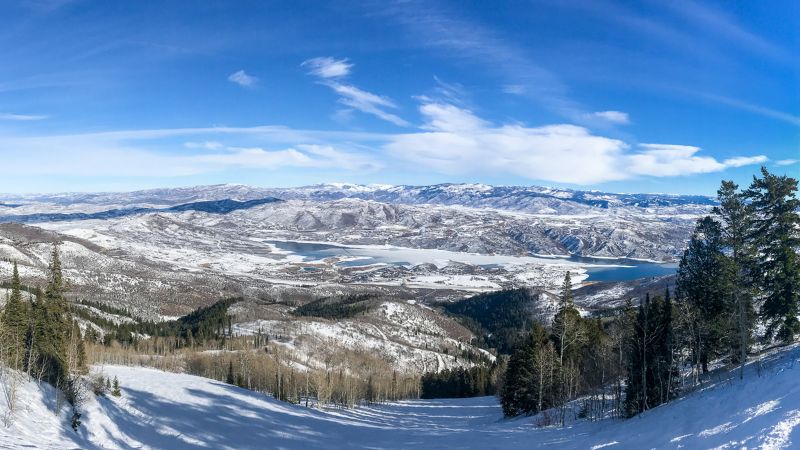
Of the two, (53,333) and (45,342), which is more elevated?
(53,333)

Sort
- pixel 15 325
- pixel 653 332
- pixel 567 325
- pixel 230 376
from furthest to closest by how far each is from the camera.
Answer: pixel 230 376, pixel 567 325, pixel 15 325, pixel 653 332

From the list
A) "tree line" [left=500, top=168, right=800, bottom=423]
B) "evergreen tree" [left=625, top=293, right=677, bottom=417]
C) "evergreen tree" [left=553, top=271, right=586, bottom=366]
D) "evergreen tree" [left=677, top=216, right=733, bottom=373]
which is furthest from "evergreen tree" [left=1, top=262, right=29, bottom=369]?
→ "evergreen tree" [left=677, top=216, right=733, bottom=373]

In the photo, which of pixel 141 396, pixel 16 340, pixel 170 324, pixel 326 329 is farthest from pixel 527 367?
pixel 170 324

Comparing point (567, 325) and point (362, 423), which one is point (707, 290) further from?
point (362, 423)

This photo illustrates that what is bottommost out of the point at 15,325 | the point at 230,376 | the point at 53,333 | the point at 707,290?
the point at 230,376

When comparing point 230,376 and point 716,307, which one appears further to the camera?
point 230,376

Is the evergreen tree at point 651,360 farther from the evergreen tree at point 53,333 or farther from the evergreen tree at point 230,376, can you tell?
the evergreen tree at point 230,376

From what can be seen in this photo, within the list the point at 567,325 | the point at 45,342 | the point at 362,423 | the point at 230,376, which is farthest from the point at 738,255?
the point at 230,376

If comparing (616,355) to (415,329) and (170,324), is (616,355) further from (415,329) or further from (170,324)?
(170,324)

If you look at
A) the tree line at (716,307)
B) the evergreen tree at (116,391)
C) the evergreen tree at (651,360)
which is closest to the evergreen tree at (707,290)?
the tree line at (716,307)
